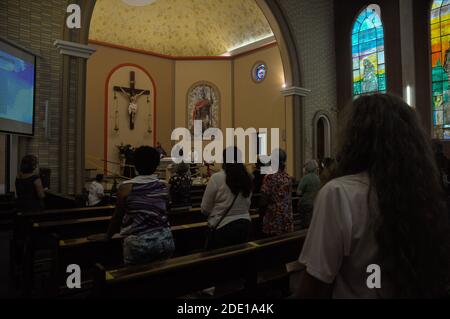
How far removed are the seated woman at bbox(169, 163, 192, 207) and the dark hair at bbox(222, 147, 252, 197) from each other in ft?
6.13

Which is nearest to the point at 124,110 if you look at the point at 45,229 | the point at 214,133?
the point at 214,133

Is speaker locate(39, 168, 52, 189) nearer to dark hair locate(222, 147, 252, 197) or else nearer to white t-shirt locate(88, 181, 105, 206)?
white t-shirt locate(88, 181, 105, 206)

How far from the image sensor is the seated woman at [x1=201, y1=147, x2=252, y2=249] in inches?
119

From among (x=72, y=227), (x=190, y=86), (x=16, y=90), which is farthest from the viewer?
(x=190, y=86)

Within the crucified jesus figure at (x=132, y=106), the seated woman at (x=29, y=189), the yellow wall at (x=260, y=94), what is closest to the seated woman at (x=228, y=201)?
the seated woman at (x=29, y=189)

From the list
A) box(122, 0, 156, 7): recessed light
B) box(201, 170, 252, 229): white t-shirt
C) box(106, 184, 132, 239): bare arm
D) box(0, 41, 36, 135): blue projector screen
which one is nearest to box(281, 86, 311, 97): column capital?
box(122, 0, 156, 7): recessed light

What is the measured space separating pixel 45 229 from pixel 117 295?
194cm

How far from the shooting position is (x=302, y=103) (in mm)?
11516

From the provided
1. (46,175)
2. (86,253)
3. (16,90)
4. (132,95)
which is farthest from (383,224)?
Result: (132,95)

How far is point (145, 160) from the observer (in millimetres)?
2414

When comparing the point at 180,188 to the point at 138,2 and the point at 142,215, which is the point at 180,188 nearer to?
the point at 142,215

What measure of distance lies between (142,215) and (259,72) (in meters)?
12.7

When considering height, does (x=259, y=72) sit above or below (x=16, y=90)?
above

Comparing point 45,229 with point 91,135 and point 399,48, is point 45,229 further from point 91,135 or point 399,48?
point 399,48
